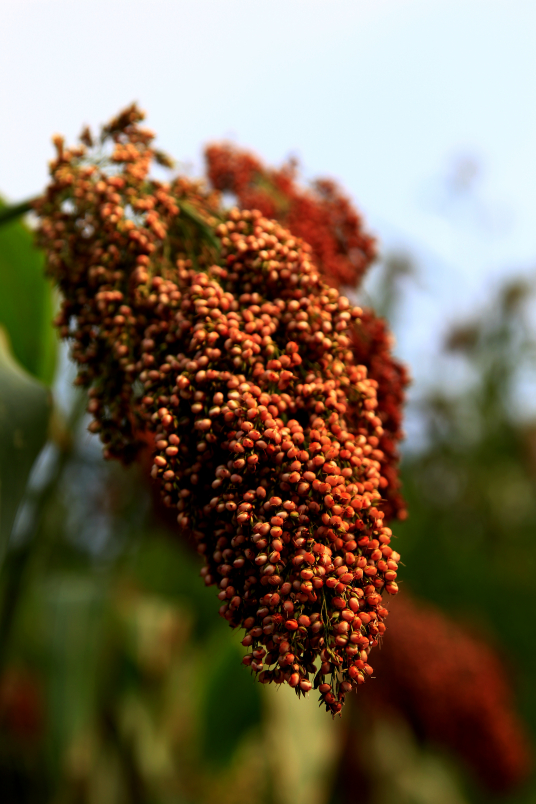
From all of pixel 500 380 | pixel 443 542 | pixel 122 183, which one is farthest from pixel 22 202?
pixel 500 380

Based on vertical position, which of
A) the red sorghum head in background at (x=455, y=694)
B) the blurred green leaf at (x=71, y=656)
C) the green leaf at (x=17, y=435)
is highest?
the red sorghum head in background at (x=455, y=694)

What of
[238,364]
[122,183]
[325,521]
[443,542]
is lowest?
[325,521]

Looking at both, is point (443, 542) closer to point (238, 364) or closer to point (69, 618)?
point (69, 618)

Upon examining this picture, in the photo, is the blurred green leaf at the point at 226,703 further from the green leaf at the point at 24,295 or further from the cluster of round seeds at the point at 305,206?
the cluster of round seeds at the point at 305,206

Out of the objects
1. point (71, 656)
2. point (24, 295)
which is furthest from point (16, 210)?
point (71, 656)

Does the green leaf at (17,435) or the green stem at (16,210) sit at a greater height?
the green stem at (16,210)

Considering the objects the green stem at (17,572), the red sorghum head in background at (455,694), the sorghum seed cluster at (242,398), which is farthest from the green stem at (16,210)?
the red sorghum head in background at (455,694)
